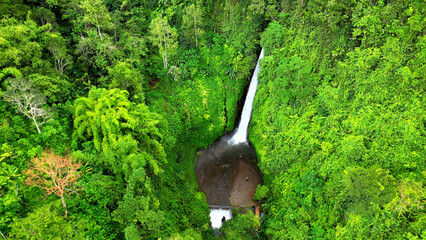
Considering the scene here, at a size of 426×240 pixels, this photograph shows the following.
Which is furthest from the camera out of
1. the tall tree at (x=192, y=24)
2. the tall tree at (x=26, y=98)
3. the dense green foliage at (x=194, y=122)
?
the tall tree at (x=192, y=24)

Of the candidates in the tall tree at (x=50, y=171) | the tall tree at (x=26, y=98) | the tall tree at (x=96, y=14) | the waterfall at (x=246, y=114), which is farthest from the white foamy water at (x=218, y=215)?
the tall tree at (x=96, y=14)

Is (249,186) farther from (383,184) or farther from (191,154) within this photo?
(383,184)

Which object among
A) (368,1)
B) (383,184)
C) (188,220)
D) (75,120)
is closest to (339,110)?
(383,184)

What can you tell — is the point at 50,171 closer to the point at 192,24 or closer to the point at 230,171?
the point at 230,171

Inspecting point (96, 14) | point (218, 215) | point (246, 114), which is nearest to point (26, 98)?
point (96, 14)

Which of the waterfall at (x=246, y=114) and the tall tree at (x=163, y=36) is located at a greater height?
the tall tree at (x=163, y=36)

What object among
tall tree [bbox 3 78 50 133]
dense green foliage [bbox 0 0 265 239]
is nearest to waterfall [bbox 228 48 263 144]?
dense green foliage [bbox 0 0 265 239]

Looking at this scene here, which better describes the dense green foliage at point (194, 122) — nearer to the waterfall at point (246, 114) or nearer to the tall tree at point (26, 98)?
the tall tree at point (26, 98)
